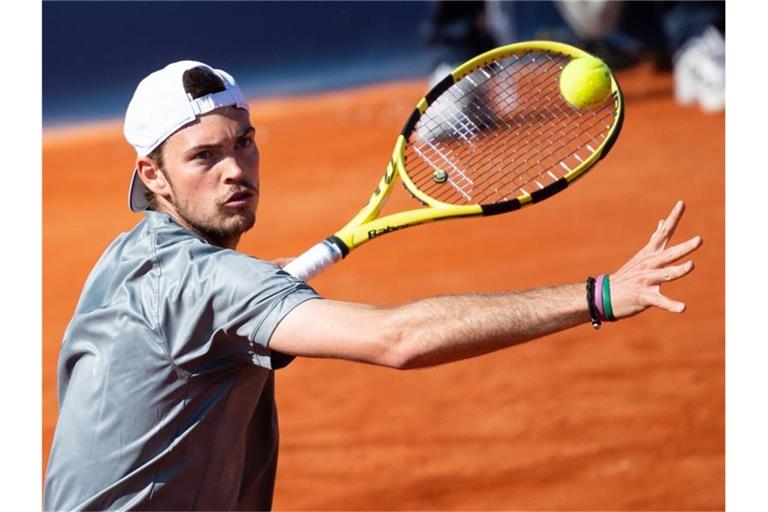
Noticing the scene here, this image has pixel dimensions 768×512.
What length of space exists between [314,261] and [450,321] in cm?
70

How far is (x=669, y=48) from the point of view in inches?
368

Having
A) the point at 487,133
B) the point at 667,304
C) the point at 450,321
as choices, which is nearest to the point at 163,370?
the point at 450,321

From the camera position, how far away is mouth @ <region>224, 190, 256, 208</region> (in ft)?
7.06

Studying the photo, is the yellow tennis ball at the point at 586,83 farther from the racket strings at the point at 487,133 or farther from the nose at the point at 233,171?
the nose at the point at 233,171

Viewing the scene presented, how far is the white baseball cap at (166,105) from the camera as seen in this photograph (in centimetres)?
215

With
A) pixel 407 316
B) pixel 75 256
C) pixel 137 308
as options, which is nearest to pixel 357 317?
pixel 407 316

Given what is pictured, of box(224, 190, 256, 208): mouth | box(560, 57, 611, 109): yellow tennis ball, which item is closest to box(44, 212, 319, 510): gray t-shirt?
box(224, 190, 256, 208): mouth

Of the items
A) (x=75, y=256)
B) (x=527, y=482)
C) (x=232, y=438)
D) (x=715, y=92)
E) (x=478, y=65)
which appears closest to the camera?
(x=232, y=438)

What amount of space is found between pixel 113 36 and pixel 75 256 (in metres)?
2.50

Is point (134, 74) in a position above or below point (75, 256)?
above

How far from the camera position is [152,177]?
223 cm

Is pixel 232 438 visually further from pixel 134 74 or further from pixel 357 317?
pixel 134 74

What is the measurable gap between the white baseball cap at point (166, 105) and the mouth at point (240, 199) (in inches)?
6.4

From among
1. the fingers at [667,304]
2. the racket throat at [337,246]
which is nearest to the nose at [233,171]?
the racket throat at [337,246]
